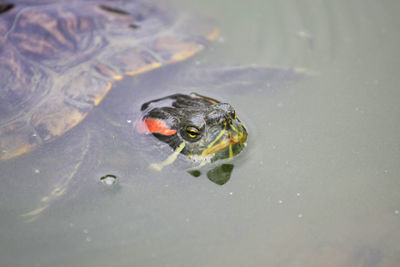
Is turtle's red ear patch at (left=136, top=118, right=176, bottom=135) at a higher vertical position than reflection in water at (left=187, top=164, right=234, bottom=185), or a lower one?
higher

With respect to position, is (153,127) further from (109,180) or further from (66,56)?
(66,56)

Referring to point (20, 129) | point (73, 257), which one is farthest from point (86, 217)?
point (20, 129)

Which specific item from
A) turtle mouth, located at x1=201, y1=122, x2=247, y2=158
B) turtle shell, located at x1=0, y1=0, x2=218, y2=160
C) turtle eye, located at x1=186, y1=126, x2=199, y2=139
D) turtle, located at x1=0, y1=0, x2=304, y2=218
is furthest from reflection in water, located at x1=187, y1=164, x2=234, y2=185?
turtle shell, located at x1=0, y1=0, x2=218, y2=160

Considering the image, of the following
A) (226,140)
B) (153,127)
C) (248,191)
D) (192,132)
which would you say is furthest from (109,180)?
(248,191)

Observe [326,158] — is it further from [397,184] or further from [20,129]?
[20,129]

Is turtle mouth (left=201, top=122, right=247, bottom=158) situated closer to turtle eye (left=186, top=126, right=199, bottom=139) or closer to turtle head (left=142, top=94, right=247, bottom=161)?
turtle head (left=142, top=94, right=247, bottom=161)

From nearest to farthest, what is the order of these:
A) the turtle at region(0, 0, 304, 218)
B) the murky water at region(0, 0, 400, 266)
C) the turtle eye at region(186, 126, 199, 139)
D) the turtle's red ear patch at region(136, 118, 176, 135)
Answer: the murky water at region(0, 0, 400, 266) → the turtle eye at region(186, 126, 199, 139) → the turtle at region(0, 0, 304, 218) → the turtle's red ear patch at region(136, 118, 176, 135)

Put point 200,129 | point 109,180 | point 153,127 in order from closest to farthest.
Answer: point 200,129 < point 109,180 < point 153,127

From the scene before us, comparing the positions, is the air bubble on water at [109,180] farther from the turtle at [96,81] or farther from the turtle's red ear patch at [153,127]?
the turtle's red ear patch at [153,127]
